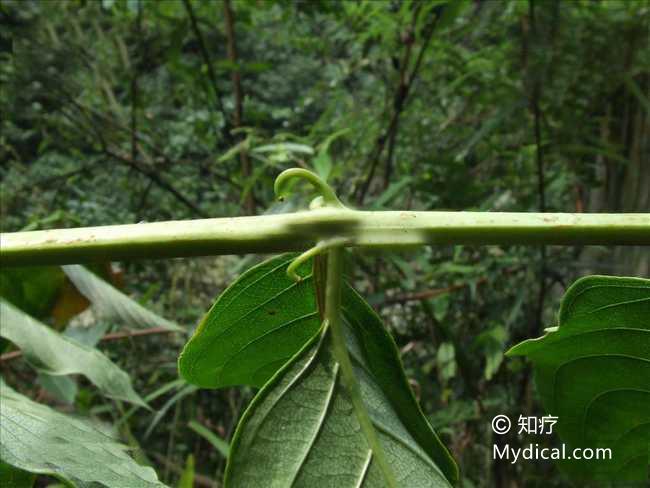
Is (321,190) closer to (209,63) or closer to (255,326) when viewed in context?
(255,326)

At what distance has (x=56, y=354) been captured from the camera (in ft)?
1.53

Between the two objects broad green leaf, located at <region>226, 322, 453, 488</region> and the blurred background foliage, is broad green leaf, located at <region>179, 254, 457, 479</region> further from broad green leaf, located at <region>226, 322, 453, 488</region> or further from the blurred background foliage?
the blurred background foliage

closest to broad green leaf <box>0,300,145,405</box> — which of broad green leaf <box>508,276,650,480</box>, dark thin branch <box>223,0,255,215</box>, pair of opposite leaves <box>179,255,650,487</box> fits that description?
pair of opposite leaves <box>179,255,650,487</box>

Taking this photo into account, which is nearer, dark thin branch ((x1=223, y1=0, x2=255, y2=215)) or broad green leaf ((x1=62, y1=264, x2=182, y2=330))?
broad green leaf ((x1=62, y1=264, x2=182, y2=330))

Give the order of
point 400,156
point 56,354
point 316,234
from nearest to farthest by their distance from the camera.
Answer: point 316,234 → point 56,354 → point 400,156

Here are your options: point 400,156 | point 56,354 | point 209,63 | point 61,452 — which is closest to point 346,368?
point 61,452

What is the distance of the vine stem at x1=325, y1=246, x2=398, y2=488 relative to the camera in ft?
0.78

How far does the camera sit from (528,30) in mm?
1072

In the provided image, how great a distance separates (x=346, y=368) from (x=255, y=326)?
0.15ft

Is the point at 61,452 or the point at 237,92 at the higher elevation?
the point at 237,92

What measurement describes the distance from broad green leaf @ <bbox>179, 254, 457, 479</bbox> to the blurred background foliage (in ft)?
1.10

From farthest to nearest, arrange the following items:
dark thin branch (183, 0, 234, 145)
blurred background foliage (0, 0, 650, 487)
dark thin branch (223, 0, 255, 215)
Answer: dark thin branch (223, 0, 255, 215)
dark thin branch (183, 0, 234, 145)
blurred background foliage (0, 0, 650, 487)

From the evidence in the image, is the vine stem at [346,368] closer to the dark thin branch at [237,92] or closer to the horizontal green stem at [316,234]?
the horizontal green stem at [316,234]

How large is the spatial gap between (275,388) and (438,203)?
0.87 m
